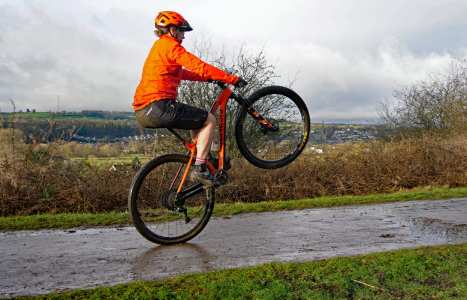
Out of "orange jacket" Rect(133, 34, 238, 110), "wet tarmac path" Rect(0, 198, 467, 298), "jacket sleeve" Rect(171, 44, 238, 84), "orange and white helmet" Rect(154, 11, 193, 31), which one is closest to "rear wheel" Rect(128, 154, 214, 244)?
"wet tarmac path" Rect(0, 198, 467, 298)

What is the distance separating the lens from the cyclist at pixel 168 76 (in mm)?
5992

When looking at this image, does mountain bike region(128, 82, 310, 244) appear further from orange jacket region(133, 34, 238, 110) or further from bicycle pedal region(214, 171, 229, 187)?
orange jacket region(133, 34, 238, 110)

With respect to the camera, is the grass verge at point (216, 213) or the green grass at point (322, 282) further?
the grass verge at point (216, 213)

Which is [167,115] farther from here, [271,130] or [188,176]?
[271,130]

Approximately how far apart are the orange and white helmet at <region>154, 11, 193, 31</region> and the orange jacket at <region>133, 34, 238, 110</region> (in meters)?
0.15

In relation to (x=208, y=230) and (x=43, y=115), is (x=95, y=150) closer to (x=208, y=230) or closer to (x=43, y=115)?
Answer: (x=43, y=115)

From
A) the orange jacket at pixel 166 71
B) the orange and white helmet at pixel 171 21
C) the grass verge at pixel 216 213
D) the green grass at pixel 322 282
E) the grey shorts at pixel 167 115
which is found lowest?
the grass verge at pixel 216 213

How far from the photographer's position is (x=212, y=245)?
6.67 m

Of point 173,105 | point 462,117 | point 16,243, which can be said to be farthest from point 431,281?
point 462,117

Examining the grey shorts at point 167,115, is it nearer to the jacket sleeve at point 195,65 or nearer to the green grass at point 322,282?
the jacket sleeve at point 195,65

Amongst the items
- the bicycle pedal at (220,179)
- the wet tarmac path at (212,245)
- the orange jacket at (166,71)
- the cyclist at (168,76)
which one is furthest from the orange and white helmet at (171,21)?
the wet tarmac path at (212,245)

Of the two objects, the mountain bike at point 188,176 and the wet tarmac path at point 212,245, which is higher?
the mountain bike at point 188,176

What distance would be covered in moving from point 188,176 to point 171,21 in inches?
84.0

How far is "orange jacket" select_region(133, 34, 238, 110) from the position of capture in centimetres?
596
